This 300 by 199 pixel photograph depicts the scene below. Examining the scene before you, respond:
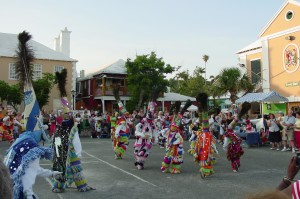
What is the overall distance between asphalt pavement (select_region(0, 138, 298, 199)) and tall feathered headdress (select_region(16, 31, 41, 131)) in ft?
8.44

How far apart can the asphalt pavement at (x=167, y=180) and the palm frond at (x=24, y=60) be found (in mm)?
2748

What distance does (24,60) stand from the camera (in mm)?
5324

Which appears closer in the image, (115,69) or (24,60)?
(24,60)

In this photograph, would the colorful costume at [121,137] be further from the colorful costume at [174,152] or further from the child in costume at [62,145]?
the child in costume at [62,145]

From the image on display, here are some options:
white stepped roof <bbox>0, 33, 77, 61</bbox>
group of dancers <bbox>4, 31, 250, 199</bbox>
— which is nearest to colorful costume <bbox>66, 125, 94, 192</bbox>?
group of dancers <bbox>4, 31, 250, 199</bbox>

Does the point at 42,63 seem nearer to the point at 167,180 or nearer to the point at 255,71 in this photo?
the point at 255,71

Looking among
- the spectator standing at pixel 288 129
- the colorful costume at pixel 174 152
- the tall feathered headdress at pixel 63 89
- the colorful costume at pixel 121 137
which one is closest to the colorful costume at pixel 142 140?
the colorful costume at pixel 174 152

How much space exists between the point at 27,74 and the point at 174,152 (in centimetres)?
530

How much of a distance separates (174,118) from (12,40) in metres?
28.8

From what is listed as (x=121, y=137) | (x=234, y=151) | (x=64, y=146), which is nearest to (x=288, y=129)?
(x=234, y=151)

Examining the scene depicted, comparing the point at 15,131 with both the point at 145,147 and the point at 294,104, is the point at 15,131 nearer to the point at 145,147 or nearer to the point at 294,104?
the point at 145,147

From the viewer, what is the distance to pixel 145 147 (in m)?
10.1

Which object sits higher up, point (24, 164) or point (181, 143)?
point (24, 164)

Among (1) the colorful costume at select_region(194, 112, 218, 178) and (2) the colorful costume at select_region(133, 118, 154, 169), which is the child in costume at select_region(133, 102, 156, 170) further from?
(1) the colorful costume at select_region(194, 112, 218, 178)
